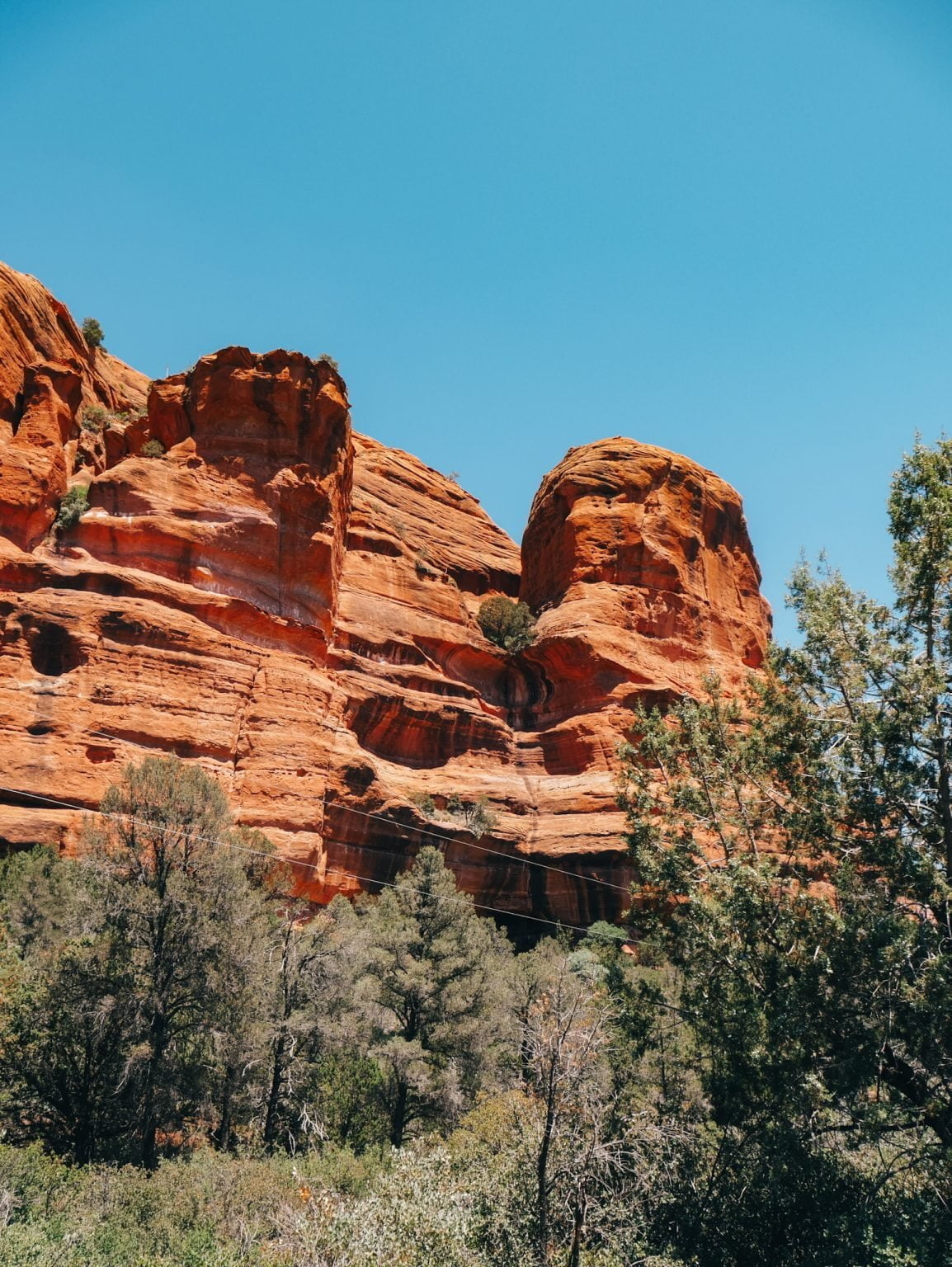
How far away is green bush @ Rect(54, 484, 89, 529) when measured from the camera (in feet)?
104

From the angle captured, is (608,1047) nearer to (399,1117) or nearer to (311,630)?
(399,1117)

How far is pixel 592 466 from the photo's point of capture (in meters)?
48.9

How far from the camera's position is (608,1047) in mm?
16484

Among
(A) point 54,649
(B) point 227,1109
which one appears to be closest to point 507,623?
(A) point 54,649

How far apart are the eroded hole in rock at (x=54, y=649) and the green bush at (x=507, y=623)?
2272cm

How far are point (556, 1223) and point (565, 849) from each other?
22.3 metres

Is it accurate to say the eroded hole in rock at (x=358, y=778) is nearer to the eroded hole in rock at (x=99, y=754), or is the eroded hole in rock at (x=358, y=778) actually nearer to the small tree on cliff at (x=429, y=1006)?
the eroded hole in rock at (x=99, y=754)

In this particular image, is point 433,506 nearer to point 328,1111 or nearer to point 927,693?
point 328,1111

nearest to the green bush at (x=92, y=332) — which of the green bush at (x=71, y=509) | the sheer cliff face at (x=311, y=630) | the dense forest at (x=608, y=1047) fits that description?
the sheer cliff face at (x=311, y=630)

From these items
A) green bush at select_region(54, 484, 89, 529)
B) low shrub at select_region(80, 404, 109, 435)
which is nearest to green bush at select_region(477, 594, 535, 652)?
low shrub at select_region(80, 404, 109, 435)

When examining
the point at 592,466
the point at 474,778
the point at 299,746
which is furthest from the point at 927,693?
the point at 592,466

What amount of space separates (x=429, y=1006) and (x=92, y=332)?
41.5 metres

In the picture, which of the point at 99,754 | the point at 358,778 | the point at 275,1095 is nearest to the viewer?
the point at 275,1095

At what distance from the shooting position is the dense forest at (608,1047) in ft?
41.4
